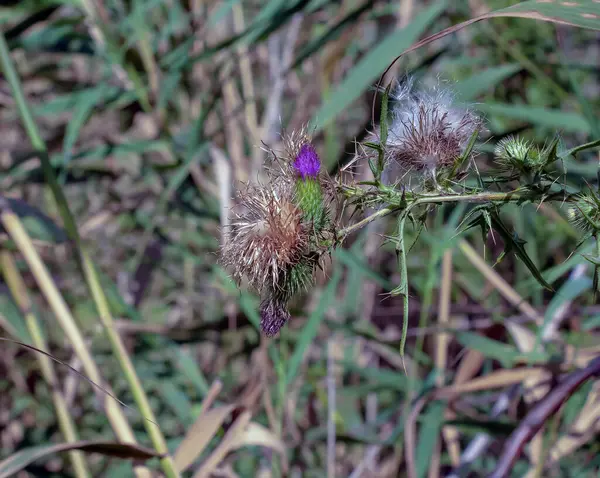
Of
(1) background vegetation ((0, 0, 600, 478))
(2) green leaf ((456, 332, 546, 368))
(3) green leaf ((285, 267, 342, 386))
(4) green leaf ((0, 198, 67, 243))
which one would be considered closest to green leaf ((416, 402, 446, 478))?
(1) background vegetation ((0, 0, 600, 478))

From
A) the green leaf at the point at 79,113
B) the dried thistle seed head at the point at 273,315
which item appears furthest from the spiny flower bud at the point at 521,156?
the green leaf at the point at 79,113

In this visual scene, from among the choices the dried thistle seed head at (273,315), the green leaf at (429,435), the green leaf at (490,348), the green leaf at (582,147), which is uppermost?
the green leaf at (582,147)

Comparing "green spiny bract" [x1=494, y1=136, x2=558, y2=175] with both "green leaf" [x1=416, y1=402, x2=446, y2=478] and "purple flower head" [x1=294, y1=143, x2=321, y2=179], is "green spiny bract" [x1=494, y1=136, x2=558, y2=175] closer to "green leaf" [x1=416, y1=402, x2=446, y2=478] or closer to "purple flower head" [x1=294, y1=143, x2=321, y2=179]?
"purple flower head" [x1=294, y1=143, x2=321, y2=179]

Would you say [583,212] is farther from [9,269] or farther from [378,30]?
[378,30]

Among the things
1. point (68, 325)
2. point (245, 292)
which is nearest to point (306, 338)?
point (245, 292)

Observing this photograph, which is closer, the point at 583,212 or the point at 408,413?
the point at 583,212

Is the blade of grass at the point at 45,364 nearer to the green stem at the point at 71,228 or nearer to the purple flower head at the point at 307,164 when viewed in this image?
the green stem at the point at 71,228

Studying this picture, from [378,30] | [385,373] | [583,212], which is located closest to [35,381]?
[385,373]
